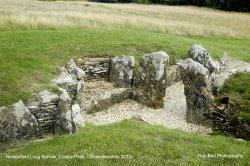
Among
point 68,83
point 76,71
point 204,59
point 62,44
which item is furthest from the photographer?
point 204,59

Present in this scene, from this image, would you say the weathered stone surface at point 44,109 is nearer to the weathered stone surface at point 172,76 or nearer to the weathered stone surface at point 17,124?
the weathered stone surface at point 17,124

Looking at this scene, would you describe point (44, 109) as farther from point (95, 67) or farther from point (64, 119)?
point (95, 67)

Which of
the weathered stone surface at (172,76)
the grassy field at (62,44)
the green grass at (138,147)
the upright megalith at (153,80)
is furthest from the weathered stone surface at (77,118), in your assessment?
the weathered stone surface at (172,76)

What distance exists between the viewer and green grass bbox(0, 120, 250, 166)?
9.93 metres

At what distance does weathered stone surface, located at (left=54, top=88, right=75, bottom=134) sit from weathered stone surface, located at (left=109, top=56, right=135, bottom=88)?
5.62m

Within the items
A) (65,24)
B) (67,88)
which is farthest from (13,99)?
(65,24)

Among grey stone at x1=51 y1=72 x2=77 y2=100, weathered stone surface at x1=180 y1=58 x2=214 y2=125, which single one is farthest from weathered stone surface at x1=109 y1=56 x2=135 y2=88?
weathered stone surface at x1=180 y1=58 x2=214 y2=125

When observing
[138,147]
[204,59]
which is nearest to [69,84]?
[138,147]

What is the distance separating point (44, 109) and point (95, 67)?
248 inches

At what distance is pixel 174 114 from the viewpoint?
A: 15.8 m

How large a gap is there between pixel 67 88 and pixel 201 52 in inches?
339

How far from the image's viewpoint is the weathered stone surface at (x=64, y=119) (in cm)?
1203

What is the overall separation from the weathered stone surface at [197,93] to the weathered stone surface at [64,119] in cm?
518

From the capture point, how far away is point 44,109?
1258 centimetres
